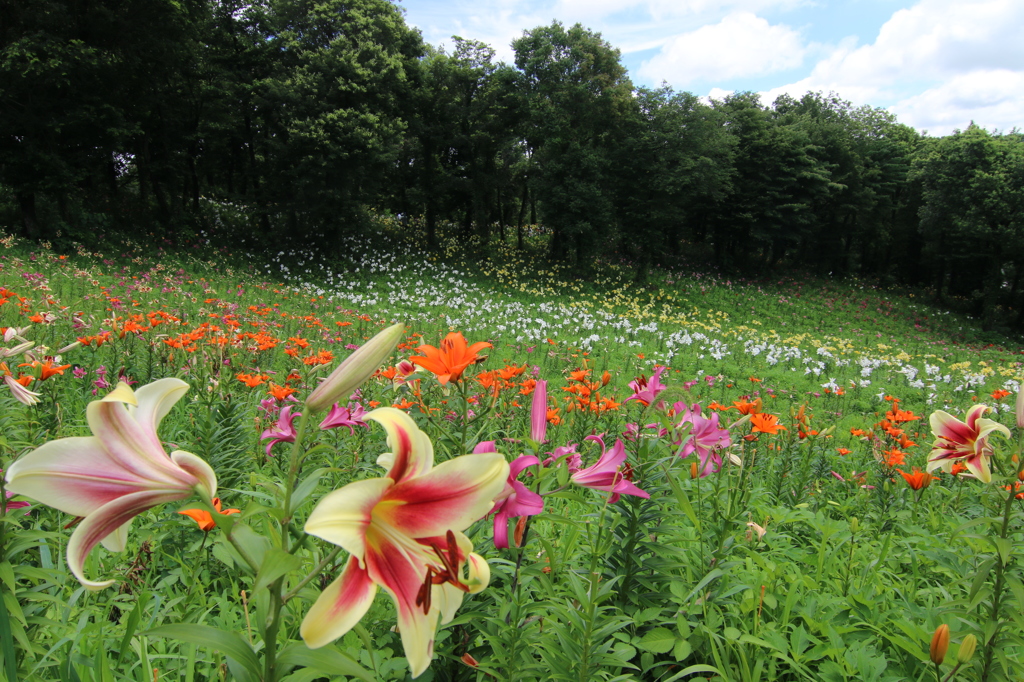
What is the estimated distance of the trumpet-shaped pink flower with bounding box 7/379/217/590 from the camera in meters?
0.54

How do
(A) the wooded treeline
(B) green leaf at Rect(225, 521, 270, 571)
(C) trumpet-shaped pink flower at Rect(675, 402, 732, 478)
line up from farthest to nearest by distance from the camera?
(A) the wooded treeline < (C) trumpet-shaped pink flower at Rect(675, 402, 732, 478) < (B) green leaf at Rect(225, 521, 270, 571)

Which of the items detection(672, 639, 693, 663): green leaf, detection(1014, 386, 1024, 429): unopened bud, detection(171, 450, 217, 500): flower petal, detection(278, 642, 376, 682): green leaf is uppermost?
detection(171, 450, 217, 500): flower petal

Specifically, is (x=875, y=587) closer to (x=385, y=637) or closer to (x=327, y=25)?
(x=385, y=637)

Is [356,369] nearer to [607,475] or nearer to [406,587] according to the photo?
[406,587]

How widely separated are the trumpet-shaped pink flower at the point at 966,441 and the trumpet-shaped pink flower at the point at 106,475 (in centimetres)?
172

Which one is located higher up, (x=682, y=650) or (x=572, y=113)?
(x=572, y=113)

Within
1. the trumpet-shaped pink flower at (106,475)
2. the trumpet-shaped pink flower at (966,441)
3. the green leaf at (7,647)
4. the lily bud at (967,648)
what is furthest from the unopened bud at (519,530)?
the trumpet-shaped pink flower at (966,441)

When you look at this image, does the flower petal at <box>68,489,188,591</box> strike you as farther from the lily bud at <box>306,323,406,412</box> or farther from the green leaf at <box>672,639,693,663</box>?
the green leaf at <box>672,639,693,663</box>

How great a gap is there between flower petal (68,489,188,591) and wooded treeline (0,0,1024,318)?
13326 mm

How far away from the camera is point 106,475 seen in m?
0.58

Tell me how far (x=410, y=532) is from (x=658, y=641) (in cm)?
109

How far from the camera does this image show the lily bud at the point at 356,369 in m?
0.63

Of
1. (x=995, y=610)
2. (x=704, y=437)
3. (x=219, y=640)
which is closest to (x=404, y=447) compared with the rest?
(x=219, y=640)

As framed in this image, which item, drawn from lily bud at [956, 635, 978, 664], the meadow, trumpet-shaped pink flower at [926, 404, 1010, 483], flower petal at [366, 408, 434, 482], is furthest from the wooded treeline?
lily bud at [956, 635, 978, 664]
